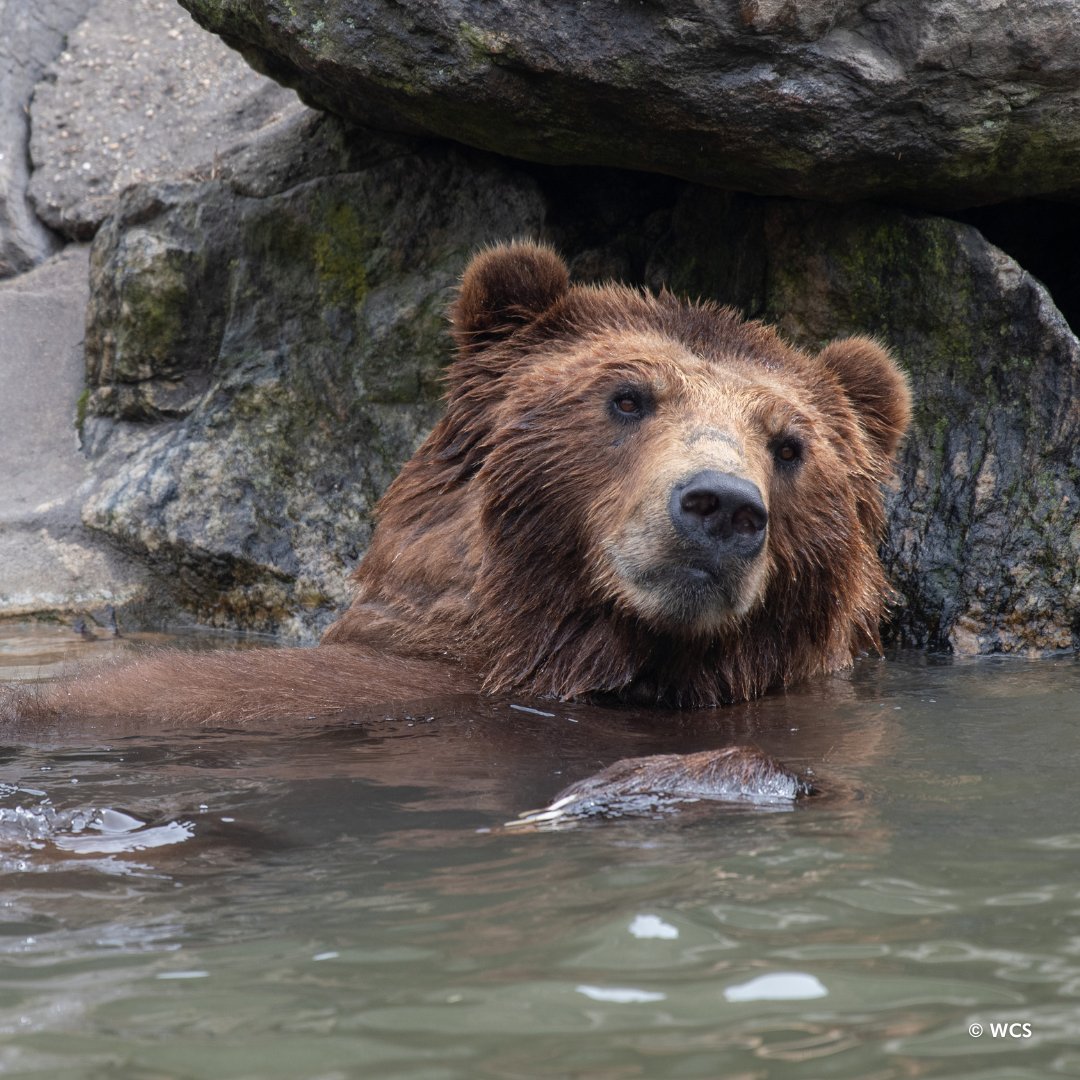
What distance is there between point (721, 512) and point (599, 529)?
2.17ft

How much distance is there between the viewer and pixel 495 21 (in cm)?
606

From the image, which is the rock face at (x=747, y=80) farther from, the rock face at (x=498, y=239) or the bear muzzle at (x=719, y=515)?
the bear muzzle at (x=719, y=515)

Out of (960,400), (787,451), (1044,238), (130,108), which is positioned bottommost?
(787,451)

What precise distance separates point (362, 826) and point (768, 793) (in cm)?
114

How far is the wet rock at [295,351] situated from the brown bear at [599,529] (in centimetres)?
165

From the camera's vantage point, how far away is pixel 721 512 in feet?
15.8

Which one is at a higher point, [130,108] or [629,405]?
[130,108]

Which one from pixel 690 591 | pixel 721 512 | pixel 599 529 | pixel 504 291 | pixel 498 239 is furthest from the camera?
pixel 498 239

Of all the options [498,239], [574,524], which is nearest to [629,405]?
[574,524]

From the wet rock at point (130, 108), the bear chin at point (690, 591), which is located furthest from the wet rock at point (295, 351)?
the bear chin at point (690, 591)

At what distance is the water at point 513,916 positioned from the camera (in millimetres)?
2486

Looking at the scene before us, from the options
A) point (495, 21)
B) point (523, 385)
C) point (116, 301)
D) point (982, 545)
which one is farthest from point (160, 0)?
point (982, 545)

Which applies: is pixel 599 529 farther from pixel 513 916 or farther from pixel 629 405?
pixel 513 916

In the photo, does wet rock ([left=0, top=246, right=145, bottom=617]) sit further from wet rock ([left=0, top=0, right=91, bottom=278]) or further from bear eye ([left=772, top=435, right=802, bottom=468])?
bear eye ([left=772, top=435, right=802, bottom=468])
